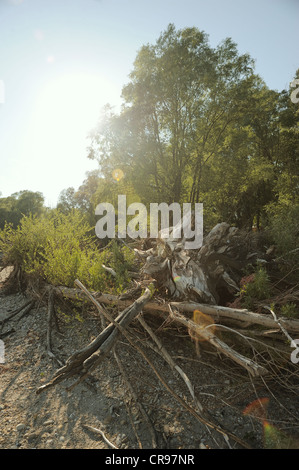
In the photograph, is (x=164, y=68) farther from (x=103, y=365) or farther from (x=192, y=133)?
(x=103, y=365)

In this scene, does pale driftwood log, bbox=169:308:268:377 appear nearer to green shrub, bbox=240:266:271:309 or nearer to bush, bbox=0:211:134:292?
green shrub, bbox=240:266:271:309

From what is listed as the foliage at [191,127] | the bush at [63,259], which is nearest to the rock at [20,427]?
the bush at [63,259]

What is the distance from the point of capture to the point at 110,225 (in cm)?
1401

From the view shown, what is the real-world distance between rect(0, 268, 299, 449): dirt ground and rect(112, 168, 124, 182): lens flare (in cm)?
1041

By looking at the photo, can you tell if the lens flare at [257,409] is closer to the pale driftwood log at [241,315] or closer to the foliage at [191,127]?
the pale driftwood log at [241,315]

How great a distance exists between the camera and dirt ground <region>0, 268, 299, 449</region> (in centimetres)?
322

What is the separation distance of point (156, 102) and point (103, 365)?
12807 millimetres

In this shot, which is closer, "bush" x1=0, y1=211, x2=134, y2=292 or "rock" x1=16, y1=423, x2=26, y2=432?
"rock" x1=16, y1=423, x2=26, y2=432

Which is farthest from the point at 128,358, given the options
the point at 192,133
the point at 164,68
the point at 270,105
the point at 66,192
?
the point at 66,192

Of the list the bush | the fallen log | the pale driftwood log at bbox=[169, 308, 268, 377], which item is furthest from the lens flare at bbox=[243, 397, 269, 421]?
the bush

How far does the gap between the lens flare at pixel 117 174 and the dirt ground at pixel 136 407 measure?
10.4 meters

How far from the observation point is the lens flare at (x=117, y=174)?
13.9 meters

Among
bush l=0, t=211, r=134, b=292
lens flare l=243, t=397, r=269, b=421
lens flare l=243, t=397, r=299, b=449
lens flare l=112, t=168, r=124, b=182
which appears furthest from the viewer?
lens flare l=112, t=168, r=124, b=182
